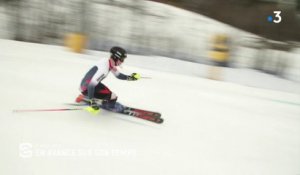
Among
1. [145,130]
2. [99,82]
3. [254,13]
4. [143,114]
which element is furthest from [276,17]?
[99,82]

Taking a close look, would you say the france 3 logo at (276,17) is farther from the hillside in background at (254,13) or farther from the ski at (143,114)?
the ski at (143,114)

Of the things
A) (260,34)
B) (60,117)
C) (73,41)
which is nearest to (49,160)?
(60,117)

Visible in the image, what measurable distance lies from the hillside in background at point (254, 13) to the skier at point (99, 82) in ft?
14.5

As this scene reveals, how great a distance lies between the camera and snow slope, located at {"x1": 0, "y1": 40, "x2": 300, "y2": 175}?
3225 millimetres

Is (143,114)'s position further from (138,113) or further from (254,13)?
(254,13)

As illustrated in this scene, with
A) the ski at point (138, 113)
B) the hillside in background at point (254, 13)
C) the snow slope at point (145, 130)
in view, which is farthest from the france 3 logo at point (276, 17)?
the ski at point (138, 113)

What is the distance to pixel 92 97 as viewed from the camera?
12.0 ft

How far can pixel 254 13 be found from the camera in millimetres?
8602

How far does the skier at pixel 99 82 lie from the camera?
11.9 feet

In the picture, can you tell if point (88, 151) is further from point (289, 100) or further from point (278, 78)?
point (278, 78)

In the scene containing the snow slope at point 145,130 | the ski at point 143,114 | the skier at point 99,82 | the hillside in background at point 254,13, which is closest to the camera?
the snow slope at point 145,130

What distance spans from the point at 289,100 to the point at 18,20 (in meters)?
5.79

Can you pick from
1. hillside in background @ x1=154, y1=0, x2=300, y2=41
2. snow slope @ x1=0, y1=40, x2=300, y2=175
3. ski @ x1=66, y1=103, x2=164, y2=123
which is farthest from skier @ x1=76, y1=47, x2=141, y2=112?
hillside in background @ x1=154, y1=0, x2=300, y2=41

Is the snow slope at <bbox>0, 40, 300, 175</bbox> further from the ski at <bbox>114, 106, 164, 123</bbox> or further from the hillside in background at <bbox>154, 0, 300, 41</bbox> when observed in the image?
the hillside in background at <bbox>154, 0, 300, 41</bbox>
